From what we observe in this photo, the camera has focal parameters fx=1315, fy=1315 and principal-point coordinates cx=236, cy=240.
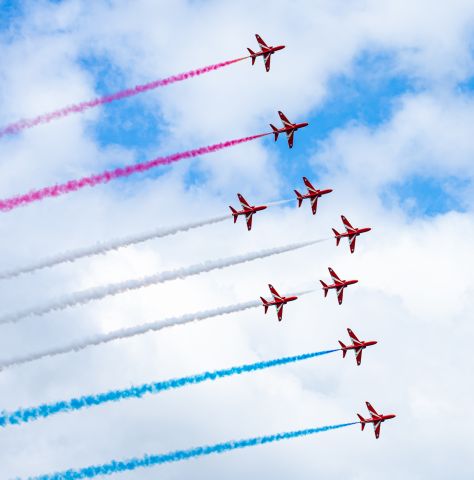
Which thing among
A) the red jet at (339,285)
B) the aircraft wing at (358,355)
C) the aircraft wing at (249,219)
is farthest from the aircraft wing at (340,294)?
the aircraft wing at (249,219)

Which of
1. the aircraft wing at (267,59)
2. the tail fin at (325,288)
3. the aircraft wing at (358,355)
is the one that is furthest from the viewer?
the aircraft wing at (358,355)

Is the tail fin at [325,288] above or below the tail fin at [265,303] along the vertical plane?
Answer: above

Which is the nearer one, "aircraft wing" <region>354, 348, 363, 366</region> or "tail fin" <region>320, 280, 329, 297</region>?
"tail fin" <region>320, 280, 329, 297</region>

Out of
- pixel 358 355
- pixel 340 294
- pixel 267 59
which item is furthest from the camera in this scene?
pixel 358 355

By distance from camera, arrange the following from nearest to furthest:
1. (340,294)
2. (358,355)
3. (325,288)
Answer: (325,288)
(340,294)
(358,355)

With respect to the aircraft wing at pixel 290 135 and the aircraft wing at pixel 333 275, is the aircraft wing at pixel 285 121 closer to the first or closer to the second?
the aircraft wing at pixel 290 135

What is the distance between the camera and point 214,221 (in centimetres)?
15312

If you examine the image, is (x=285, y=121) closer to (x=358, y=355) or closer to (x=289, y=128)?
(x=289, y=128)

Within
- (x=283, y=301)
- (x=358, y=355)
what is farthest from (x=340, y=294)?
(x=283, y=301)

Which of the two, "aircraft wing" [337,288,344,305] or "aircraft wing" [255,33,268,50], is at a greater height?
"aircraft wing" [255,33,268,50]

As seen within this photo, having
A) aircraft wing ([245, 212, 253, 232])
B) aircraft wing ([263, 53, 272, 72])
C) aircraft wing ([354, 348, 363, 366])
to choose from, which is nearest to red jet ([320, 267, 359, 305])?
aircraft wing ([354, 348, 363, 366])

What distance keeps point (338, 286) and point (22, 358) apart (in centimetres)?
4711

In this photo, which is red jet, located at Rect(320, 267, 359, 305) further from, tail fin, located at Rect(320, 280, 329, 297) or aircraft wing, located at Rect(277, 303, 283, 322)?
aircraft wing, located at Rect(277, 303, 283, 322)

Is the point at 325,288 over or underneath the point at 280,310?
over
